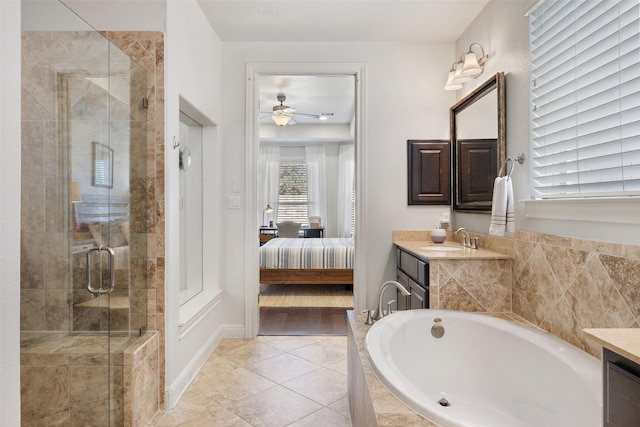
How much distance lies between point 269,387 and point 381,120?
7.67ft

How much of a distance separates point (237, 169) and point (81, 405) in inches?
79.7

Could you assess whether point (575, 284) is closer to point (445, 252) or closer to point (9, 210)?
point (445, 252)

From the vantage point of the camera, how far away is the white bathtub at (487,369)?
133 centimetres

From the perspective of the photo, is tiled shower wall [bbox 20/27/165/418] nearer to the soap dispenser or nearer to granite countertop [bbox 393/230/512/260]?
granite countertop [bbox 393/230/512/260]

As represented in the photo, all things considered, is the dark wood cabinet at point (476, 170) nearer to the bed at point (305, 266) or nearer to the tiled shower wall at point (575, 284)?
the tiled shower wall at point (575, 284)

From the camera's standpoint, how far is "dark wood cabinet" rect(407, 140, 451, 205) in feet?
10.5

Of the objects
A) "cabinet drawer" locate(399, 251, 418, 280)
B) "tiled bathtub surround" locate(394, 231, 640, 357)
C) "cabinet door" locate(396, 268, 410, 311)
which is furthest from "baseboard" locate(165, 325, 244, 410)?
"tiled bathtub surround" locate(394, 231, 640, 357)

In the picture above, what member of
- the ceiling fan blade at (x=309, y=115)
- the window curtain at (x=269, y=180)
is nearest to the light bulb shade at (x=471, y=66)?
the ceiling fan blade at (x=309, y=115)

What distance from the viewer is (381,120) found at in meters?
3.21

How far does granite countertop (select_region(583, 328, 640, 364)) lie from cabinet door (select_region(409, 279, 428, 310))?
144cm

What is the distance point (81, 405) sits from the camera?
1.67m

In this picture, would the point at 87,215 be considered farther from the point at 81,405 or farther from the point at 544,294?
the point at 544,294

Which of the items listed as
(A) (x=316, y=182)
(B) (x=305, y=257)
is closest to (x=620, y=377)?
(B) (x=305, y=257)

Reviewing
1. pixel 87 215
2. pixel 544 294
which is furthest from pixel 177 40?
pixel 544 294
